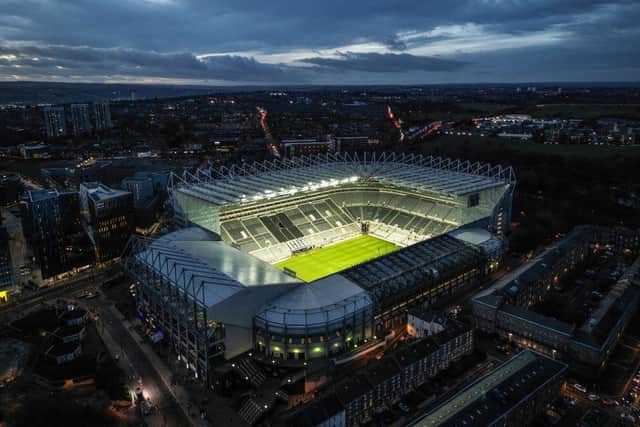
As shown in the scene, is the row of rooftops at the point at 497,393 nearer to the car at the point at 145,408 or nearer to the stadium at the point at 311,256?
the stadium at the point at 311,256

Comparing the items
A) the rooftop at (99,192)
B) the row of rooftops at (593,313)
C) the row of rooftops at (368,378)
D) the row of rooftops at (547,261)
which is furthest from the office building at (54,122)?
the row of rooftops at (547,261)

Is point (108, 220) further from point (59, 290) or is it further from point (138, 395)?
point (138, 395)

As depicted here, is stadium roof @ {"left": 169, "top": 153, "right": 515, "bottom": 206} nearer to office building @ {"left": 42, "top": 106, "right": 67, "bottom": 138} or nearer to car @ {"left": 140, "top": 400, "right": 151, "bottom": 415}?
car @ {"left": 140, "top": 400, "right": 151, "bottom": 415}

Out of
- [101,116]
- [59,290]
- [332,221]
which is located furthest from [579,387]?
[101,116]

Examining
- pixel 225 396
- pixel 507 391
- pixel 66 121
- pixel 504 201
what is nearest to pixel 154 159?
pixel 66 121

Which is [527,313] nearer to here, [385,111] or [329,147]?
[329,147]

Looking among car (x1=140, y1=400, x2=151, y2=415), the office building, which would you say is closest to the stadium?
car (x1=140, y1=400, x2=151, y2=415)
